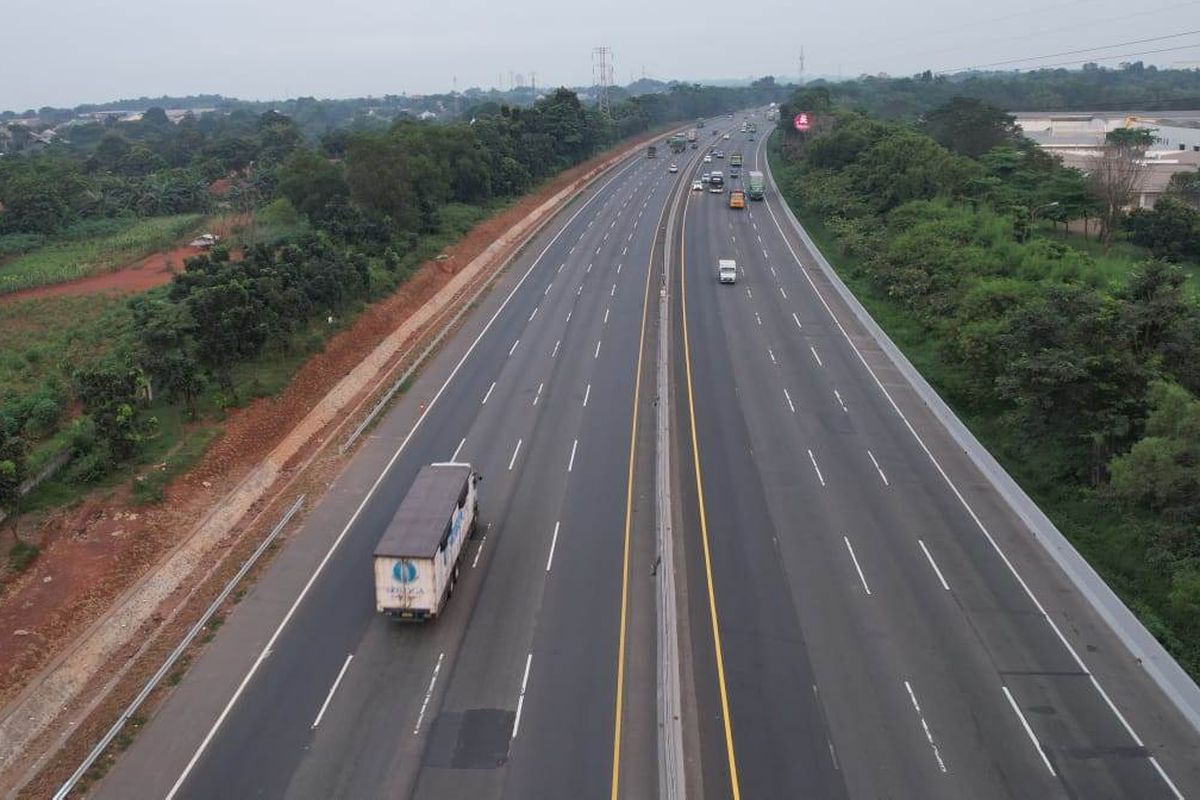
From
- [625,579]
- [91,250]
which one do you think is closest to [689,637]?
[625,579]

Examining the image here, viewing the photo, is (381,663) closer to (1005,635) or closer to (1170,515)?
(1005,635)

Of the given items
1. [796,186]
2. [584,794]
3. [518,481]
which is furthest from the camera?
[796,186]

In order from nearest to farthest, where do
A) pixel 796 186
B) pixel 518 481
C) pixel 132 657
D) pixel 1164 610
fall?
pixel 132 657 < pixel 1164 610 < pixel 518 481 < pixel 796 186

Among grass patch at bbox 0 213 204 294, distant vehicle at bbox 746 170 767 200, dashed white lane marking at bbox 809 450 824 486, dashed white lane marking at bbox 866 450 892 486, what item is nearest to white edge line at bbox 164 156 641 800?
dashed white lane marking at bbox 809 450 824 486

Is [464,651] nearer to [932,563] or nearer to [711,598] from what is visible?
[711,598]

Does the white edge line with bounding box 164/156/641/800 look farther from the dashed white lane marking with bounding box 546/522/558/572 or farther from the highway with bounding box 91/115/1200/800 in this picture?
the dashed white lane marking with bounding box 546/522/558/572

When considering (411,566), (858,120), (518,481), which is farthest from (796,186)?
(411,566)

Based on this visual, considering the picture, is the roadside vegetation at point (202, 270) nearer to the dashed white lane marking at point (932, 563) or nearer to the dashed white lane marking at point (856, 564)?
the dashed white lane marking at point (856, 564)
